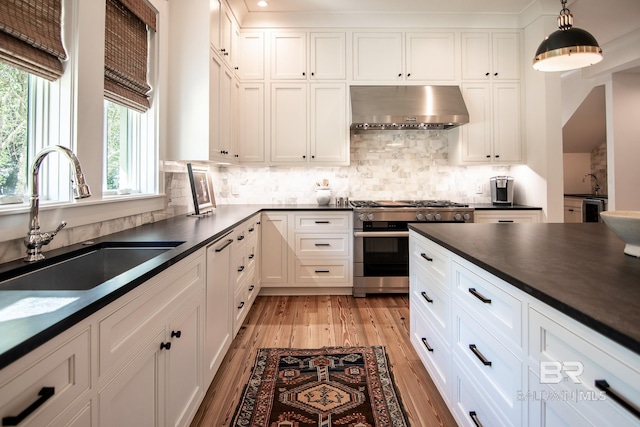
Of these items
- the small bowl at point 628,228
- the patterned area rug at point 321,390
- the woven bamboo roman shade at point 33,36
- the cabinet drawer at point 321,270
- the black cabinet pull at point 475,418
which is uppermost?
the woven bamboo roman shade at point 33,36

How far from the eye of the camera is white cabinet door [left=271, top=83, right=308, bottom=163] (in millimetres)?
3697

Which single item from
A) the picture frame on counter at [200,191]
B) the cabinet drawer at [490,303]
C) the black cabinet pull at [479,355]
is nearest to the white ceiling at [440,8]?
the picture frame on counter at [200,191]

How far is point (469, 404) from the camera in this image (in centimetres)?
135

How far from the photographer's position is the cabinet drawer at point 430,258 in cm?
162

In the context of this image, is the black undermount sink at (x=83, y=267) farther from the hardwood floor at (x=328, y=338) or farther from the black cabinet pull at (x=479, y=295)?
the black cabinet pull at (x=479, y=295)

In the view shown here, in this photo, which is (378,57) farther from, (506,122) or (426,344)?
(426,344)

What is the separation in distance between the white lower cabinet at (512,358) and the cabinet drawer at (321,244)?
1641 millimetres

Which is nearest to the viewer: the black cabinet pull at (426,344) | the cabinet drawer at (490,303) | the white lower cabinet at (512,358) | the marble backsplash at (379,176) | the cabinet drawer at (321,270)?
the white lower cabinet at (512,358)

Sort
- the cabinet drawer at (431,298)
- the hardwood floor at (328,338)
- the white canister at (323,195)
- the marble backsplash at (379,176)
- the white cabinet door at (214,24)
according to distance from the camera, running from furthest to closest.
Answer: the marble backsplash at (379,176)
the white canister at (323,195)
the white cabinet door at (214,24)
the hardwood floor at (328,338)
the cabinet drawer at (431,298)

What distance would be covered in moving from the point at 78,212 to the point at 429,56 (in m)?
3.64

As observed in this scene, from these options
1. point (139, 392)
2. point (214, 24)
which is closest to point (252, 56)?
point (214, 24)

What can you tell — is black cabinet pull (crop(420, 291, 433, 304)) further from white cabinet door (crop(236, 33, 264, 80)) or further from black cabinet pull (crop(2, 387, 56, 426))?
white cabinet door (crop(236, 33, 264, 80))

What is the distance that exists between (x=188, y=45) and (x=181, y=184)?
3.62ft

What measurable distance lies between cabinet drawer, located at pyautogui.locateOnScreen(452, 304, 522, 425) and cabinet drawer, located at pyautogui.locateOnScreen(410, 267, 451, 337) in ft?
0.39
